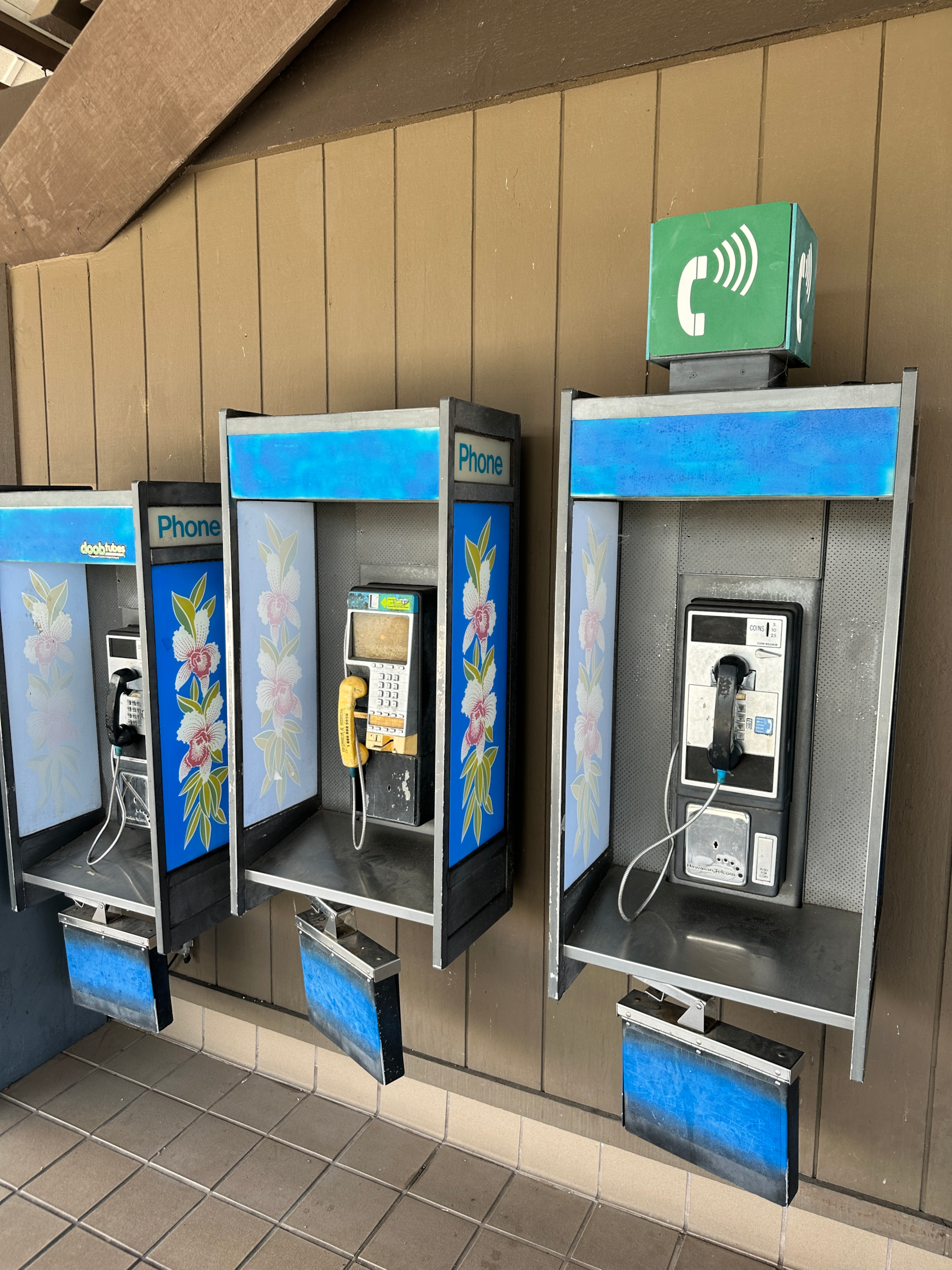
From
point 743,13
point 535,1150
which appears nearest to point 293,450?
point 743,13

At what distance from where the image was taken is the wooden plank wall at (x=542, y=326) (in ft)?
5.82

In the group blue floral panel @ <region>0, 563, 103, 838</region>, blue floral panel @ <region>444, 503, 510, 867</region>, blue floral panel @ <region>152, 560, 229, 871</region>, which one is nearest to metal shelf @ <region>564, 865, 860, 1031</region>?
blue floral panel @ <region>444, 503, 510, 867</region>

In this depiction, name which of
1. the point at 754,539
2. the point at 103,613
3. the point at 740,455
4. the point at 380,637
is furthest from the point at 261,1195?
the point at 740,455

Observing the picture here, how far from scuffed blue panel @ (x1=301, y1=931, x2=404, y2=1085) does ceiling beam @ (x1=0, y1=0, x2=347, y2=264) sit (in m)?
2.28

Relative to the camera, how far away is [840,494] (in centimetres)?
151

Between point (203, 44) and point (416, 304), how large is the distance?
90cm

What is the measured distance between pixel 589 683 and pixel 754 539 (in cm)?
48

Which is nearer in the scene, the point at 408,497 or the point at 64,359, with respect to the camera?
the point at 408,497

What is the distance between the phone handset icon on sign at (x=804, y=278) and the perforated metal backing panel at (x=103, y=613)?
6.89 feet

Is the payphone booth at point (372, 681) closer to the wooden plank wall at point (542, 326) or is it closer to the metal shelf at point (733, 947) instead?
the wooden plank wall at point (542, 326)

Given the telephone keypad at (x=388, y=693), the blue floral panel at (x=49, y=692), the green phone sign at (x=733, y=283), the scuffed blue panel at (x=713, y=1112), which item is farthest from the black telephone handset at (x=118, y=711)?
the green phone sign at (x=733, y=283)

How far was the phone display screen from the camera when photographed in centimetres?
208

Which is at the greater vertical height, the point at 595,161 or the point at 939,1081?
the point at 595,161

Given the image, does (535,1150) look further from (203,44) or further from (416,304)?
(203,44)
